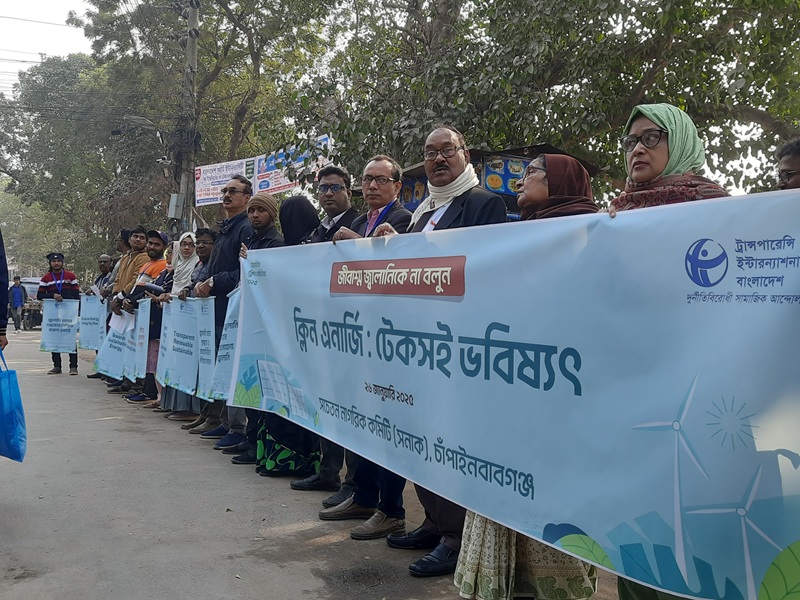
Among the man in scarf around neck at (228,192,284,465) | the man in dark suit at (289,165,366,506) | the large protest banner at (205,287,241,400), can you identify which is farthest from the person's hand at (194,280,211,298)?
the man in dark suit at (289,165,366,506)

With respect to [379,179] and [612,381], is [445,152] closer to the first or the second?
[379,179]

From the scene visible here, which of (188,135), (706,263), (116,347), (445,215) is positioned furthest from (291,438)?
(188,135)

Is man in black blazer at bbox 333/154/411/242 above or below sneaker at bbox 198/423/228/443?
above

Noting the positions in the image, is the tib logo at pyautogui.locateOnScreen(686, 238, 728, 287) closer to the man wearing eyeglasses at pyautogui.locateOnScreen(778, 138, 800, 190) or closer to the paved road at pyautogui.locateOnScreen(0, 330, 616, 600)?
the man wearing eyeglasses at pyautogui.locateOnScreen(778, 138, 800, 190)

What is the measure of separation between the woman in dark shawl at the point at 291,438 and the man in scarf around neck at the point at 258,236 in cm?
13

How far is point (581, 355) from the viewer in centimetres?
217

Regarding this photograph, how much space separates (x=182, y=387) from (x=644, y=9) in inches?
212

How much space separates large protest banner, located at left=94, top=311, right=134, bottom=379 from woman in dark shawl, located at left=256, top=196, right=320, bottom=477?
377 centimetres

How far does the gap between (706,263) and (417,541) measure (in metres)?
2.22

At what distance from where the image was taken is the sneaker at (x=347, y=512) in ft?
13.1

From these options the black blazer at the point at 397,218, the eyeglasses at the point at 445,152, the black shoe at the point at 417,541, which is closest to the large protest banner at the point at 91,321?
the black blazer at the point at 397,218

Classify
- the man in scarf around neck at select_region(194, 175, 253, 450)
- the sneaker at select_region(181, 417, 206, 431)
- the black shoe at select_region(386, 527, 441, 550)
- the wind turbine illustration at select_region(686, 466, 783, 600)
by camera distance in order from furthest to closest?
1. the sneaker at select_region(181, 417, 206, 431)
2. the man in scarf around neck at select_region(194, 175, 253, 450)
3. the black shoe at select_region(386, 527, 441, 550)
4. the wind turbine illustration at select_region(686, 466, 783, 600)

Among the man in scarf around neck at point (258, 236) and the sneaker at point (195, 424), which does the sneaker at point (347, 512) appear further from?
the sneaker at point (195, 424)

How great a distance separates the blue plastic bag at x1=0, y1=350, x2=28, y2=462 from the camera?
3.86 metres
